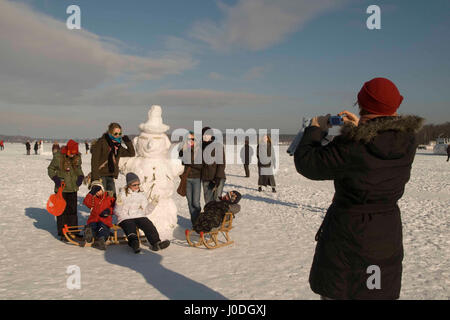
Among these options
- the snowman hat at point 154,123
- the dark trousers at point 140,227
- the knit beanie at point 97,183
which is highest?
the snowman hat at point 154,123

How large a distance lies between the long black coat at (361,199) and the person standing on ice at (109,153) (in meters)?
4.63

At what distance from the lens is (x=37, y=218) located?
739cm

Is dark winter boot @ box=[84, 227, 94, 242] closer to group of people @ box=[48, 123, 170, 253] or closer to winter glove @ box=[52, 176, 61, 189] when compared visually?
group of people @ box=[48, 123, 170, 253]

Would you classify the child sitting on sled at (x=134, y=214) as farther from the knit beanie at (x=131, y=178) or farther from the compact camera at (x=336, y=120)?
the compact camera at (x=336, y=120)

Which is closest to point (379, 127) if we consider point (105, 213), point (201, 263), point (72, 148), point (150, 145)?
point (201, 263)

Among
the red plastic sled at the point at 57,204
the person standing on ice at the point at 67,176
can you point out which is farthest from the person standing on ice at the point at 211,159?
the red plastic sled at the point at 57,204

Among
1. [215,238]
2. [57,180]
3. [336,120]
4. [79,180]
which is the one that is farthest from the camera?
[79,180]

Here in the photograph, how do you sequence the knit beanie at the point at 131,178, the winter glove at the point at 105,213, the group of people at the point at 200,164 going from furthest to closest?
the group of people at the point at 200,164 → the winter glove at the point at 105,213 → the knit beanie at the point at 131,178

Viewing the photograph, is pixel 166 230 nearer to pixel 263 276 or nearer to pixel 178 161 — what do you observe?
pixel 178 161

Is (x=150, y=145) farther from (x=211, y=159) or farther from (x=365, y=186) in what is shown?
(x=365, y=186)

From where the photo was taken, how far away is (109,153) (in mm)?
5926

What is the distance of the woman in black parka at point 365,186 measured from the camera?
1.76m

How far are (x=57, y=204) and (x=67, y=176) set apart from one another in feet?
1.67

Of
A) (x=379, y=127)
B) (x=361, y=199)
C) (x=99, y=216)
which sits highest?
(x=379, y=127)
